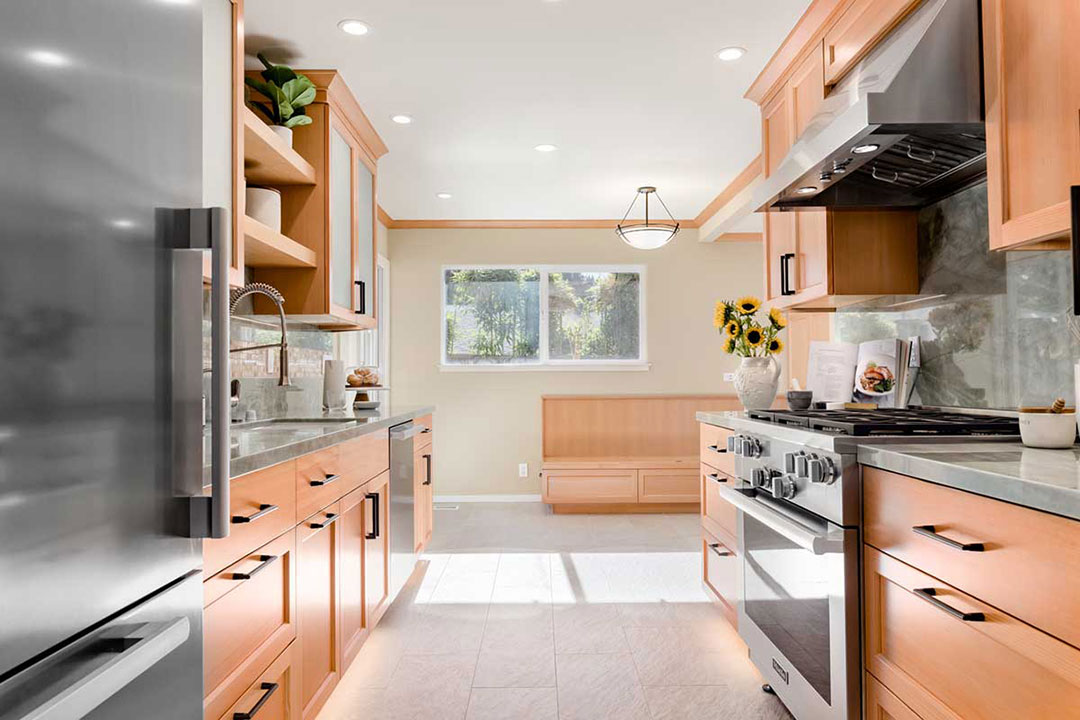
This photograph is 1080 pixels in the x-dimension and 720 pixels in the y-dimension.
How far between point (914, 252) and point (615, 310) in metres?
3.79

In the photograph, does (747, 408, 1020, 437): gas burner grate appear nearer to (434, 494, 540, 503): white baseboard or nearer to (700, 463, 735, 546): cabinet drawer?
(700, 463, 735, 546): cabinet drawer

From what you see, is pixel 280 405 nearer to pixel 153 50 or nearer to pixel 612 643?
pixel 612 643

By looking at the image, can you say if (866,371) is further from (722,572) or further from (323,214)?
(323,214)

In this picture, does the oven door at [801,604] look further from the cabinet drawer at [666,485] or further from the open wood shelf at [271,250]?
the cabinet drawer at [666,485]

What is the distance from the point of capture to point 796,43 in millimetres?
2807

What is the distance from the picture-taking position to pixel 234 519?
144cm

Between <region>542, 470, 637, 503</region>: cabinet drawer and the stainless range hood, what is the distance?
3.27 meters

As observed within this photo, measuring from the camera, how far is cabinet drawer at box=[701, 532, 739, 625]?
2.69 meters

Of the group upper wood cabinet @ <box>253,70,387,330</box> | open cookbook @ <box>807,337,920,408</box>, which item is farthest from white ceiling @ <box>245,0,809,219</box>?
open cookbook @ <box>807,337,920,408</box>

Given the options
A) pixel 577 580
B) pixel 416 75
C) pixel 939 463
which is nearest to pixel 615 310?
pixel 577 580

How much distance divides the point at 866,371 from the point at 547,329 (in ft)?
12.4

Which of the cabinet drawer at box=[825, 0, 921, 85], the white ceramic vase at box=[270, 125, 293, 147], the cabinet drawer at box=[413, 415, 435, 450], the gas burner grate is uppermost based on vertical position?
the cabinet drawer at box=[825, 0, 921, 85]

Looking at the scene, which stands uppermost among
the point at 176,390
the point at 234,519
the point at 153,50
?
the point at 153,50

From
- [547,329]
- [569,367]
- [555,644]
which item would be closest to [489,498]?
[569,367]
